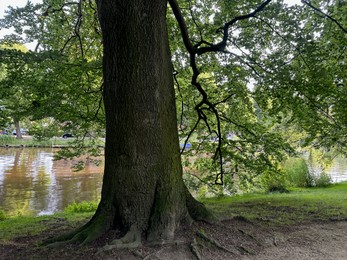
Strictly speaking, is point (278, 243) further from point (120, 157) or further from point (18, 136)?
point (18, 136)

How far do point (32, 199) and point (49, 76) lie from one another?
784cm

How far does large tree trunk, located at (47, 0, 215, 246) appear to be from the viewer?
3512 millimetres

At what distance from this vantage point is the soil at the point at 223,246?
324 centimetres

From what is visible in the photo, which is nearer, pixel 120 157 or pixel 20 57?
pixel 120 157

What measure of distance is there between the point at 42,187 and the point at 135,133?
41.2ft

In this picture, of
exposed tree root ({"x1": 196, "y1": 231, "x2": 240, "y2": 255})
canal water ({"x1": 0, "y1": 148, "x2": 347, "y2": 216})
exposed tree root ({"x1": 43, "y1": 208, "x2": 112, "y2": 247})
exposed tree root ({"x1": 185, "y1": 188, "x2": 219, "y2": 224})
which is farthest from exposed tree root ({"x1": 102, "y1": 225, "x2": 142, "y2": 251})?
canal water ({"x1": 0, "y1": 148, "x2": 347, "y2": 216})

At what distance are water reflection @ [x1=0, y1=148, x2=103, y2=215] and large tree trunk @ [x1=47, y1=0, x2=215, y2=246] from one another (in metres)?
7.70

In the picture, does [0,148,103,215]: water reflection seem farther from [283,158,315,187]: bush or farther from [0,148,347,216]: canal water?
[283,158,315,187]: bush

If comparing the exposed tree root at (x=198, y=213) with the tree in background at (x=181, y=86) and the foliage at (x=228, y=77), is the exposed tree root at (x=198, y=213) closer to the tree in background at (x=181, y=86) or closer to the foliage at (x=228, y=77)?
the tree in background at (x=181, y=86)

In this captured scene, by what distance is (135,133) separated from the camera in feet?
11.6

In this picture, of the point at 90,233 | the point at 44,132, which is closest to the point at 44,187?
the point at 44,132

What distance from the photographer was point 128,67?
11.7 ft

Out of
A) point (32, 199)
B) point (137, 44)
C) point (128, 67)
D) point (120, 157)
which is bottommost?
point (32, 199)

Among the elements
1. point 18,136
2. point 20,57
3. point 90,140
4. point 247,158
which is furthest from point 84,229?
point 18,136
